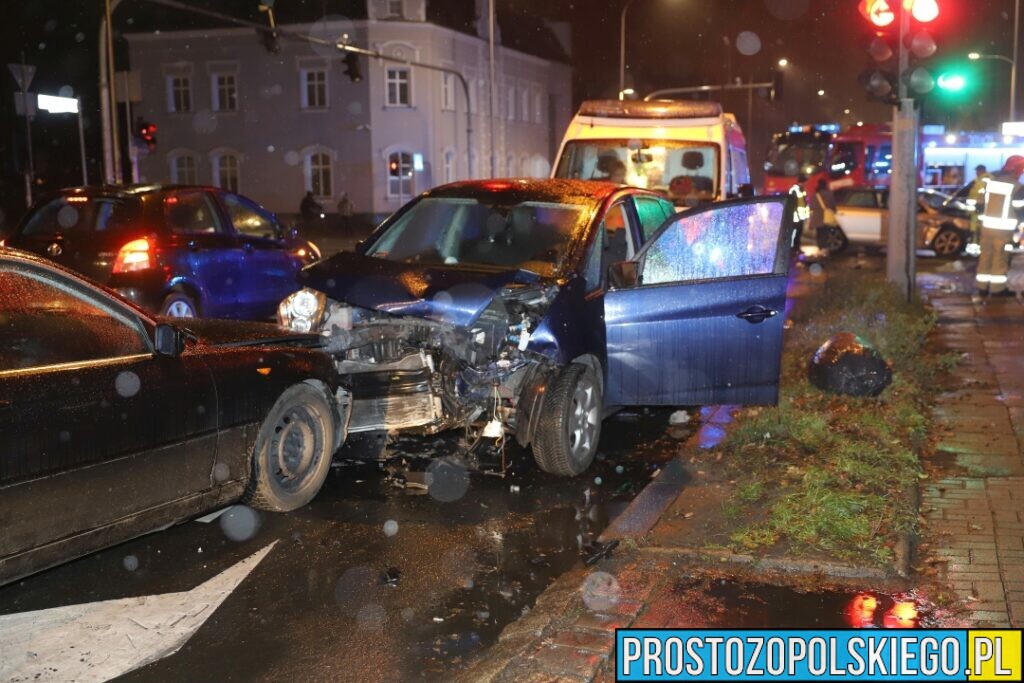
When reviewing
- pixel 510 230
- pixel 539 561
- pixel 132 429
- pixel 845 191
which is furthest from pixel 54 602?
pixel 845 191

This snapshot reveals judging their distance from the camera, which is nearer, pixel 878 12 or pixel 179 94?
pixel 878 12

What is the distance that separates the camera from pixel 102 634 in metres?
4.49

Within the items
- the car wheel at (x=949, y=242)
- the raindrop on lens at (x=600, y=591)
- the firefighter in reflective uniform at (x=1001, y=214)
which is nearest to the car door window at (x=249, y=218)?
the raindrop on lens at (x=600, y=591)

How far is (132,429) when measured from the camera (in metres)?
4.78

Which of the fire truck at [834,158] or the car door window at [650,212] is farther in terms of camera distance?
the fire truck at [834,158]

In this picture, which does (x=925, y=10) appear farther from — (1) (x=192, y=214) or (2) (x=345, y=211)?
(2) (x=345, y=211)

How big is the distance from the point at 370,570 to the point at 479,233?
10.2ft

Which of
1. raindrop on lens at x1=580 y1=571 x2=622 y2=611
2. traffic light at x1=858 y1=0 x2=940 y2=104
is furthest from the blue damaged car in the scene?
traffic light at x1=858 y1=0 x2=940 y2=104

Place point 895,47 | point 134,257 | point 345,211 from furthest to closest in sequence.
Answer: point 345,211 → point 895,47 → point 134,257

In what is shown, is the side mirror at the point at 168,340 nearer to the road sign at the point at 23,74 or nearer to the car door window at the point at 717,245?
the car door window at the point at 717,245

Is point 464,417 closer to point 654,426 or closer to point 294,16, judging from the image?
point 654,426

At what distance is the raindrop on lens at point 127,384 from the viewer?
475 cm

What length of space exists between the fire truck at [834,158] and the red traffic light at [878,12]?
1961 cm

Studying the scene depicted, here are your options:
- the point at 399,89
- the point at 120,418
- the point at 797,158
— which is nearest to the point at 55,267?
the point at 120,418
